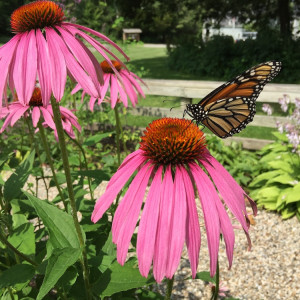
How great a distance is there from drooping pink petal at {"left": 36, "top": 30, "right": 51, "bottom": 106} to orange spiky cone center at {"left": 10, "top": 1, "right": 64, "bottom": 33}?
9cm

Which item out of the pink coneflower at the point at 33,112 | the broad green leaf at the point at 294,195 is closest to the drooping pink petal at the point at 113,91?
the pink coneflower at the point at 33,112

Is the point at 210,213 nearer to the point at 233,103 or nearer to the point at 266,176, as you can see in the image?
the point at 233,103

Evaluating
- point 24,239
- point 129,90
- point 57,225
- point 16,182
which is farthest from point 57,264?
point 129,90

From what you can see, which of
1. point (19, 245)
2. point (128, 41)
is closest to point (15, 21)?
point (19, 245)

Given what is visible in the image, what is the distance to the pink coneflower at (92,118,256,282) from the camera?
65cm

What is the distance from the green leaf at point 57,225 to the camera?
0.85 m

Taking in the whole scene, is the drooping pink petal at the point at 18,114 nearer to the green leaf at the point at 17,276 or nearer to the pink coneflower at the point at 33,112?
the pink coneflower at the point at 33,112

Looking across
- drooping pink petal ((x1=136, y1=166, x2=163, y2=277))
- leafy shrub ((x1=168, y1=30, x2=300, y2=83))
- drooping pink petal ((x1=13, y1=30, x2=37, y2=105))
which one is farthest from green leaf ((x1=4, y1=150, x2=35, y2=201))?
leafy shrub ((x1=168, y1=30, x2=300, y2=83))

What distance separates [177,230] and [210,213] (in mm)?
79

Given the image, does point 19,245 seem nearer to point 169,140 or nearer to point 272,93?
point 169,140

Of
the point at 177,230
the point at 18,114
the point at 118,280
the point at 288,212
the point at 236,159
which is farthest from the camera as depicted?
the point at 236,159

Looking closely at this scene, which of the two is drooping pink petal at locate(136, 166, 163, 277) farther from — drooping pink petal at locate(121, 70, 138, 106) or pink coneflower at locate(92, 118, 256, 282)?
drooping pink petal at locate(121, 70, 138, 106)

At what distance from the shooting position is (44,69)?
74 centimetres

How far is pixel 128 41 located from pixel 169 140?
171 inches
